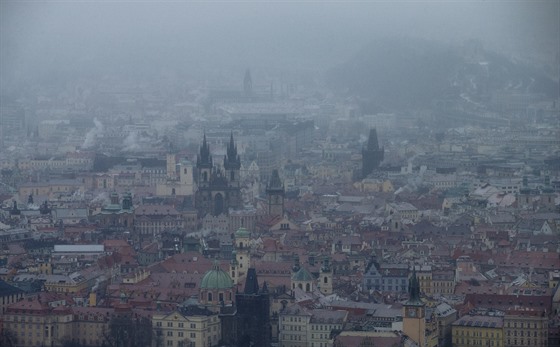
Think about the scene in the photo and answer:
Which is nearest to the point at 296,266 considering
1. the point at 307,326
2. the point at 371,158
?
the point at 307,326

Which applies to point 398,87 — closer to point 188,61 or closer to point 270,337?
point 188,61

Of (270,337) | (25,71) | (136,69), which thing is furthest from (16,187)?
(136,69)

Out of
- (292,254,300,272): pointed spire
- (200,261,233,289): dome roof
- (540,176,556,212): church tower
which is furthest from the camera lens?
(540,176,556,212): church tower

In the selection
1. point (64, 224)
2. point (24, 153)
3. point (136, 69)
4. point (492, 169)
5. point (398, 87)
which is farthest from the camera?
point (136, 69)

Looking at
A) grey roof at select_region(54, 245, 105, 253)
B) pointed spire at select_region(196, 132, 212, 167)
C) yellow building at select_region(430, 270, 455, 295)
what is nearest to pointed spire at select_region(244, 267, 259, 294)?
yellow building at select_region(430, 270, 455, 295)

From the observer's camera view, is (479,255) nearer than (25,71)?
Yes

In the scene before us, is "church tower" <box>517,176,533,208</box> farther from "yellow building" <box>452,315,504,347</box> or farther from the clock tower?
the clock tower
